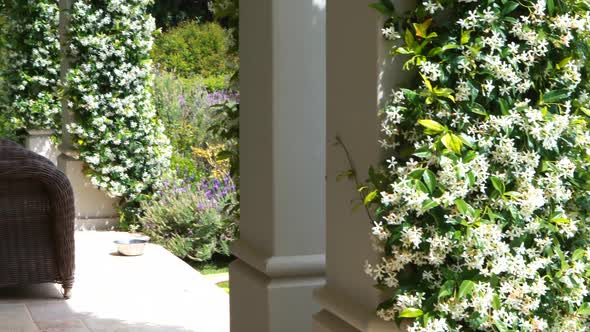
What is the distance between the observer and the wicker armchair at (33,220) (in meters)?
5.34

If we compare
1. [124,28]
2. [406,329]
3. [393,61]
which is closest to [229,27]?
[393,61]

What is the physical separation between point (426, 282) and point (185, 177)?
22.1ft

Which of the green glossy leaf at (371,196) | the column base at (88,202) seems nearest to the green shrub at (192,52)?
the column base at (88,202)

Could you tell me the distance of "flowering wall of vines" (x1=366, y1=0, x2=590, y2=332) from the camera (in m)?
1.93

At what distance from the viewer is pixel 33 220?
5445 mm

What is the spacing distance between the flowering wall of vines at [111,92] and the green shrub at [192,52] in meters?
6.19

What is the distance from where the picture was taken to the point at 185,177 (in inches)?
337

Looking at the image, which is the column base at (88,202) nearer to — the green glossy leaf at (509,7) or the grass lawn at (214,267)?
the grass lawn at (214,267)

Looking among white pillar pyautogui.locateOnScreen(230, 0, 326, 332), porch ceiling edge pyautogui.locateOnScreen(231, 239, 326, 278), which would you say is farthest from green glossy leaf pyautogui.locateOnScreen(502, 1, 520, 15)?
porch ceiling edge pyautogui.locateOnScreen(231, 239, 326, 278)

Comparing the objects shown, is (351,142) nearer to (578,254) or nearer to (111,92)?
(578,254)

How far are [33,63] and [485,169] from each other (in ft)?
27.3

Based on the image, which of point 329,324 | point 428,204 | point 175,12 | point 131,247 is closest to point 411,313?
point 428,204

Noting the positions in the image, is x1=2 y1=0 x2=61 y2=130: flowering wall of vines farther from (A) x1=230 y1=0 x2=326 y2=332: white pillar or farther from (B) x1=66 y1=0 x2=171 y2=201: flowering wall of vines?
(A) x1=230 y1=0 x2=326 y2=332: white pillar

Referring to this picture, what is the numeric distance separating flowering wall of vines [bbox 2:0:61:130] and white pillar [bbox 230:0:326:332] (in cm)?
660
